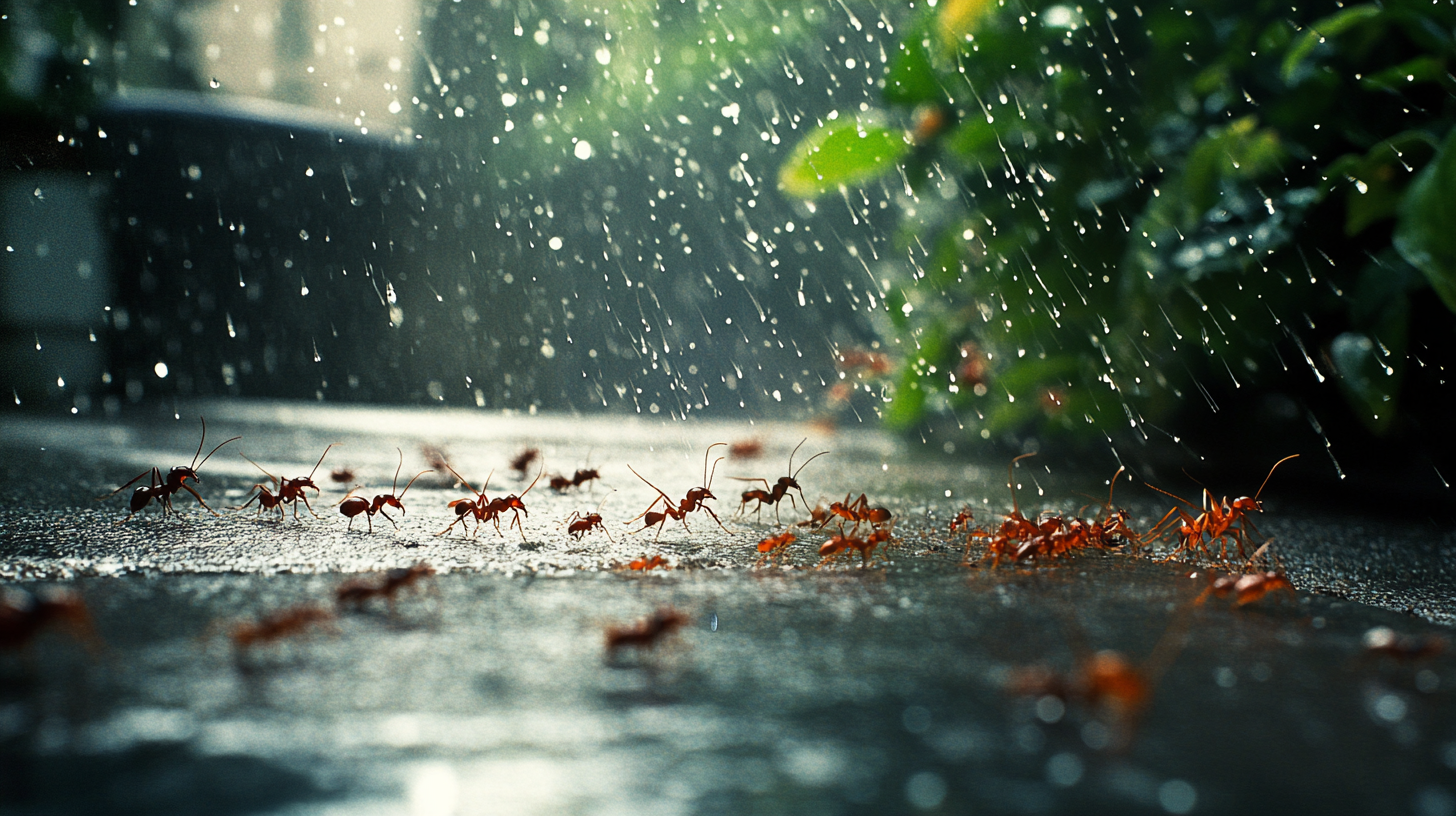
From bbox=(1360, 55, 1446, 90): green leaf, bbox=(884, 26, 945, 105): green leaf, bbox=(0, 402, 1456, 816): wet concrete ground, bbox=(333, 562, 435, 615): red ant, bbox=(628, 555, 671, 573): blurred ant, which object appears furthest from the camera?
bbox=(884, 26, 945, 105): green leaf

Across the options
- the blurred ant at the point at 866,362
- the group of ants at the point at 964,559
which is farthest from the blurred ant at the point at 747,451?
the blurred ant at the point at 866,362

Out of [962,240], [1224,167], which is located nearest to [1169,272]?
[1224,167]

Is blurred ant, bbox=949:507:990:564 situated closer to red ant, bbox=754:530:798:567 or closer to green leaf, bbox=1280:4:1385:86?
red ant, bbox=754:530:798:567

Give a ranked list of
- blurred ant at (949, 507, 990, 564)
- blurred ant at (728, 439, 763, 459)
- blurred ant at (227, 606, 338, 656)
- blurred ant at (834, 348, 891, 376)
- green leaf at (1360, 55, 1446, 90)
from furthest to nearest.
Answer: blurred ant at (834, 348, 891, 376) → blurred ant at (728, 439, 763, 459) → green leaf at (1360, 55, 1446, 90) → blurred ant at (949, 507, 990, 564) → blurred ant at (227, 606, 338, 656)

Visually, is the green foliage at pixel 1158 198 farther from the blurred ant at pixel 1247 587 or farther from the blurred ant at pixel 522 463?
the blurred ant at pixel 522 463

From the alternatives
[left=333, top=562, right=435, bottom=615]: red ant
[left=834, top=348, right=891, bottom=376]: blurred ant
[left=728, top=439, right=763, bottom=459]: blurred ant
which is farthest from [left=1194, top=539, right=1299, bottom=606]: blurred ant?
[left=834, top=348, right=891, bottom=376]: blurred ant

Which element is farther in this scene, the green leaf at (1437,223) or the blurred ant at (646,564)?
the green leaf at (1437,223)

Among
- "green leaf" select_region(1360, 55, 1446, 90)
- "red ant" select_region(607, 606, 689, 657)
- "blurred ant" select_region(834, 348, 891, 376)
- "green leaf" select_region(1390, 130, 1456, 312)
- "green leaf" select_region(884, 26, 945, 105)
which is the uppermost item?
"green leaf" select_region(884, 26, 945, 105)

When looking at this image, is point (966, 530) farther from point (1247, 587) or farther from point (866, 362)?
point (866, 362)
